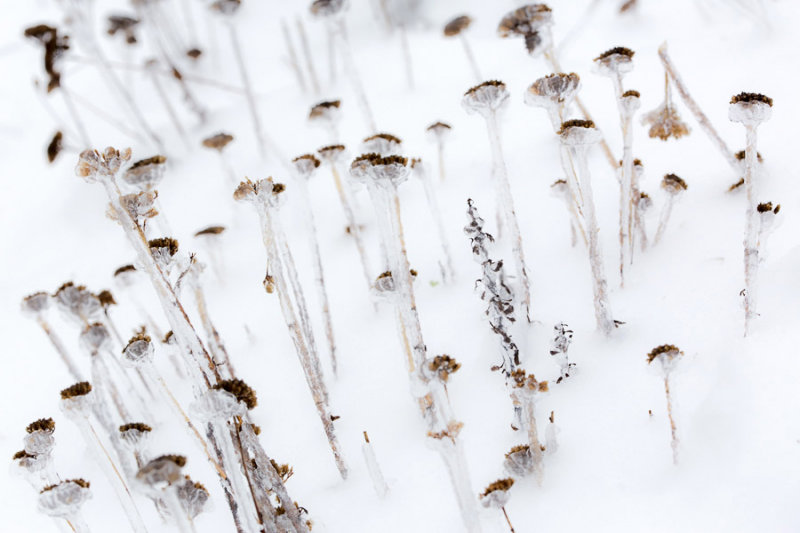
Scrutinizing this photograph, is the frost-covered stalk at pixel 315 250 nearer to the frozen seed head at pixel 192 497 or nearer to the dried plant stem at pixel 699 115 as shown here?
the frozen seed head at pixel 192 497

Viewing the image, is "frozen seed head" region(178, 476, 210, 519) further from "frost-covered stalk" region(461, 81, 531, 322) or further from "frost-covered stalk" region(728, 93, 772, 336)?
"frost-covered stalk" region(728, 93, 772, 336)

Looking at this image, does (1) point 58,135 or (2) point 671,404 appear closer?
(2) point 671,404

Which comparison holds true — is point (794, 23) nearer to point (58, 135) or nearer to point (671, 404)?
point (671, 404)

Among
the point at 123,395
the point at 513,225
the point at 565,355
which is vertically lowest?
the point at 565,355

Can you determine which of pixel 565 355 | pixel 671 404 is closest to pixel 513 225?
pixel 565 355

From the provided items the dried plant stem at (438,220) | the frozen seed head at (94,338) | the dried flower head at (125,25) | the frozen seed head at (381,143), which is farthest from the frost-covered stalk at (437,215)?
the dried flower head at (125,25)

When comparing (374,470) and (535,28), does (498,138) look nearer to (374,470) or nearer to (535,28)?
(535,28)
